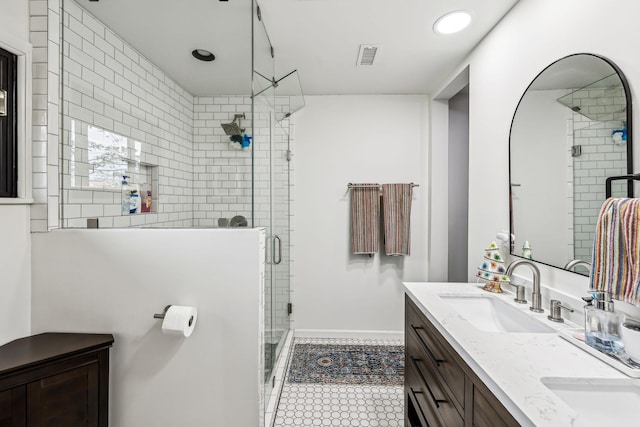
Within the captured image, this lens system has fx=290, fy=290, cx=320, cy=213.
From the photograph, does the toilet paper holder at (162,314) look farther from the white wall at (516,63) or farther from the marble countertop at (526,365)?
the white wall at (516,63)

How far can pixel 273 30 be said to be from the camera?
6.25ft

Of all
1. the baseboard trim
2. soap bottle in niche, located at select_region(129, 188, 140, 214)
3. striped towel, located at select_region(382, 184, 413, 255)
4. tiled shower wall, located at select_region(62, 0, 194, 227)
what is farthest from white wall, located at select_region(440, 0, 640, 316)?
soap bottle in niche, located at select_region(129, 188, 140, 214)

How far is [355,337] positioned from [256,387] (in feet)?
5.55

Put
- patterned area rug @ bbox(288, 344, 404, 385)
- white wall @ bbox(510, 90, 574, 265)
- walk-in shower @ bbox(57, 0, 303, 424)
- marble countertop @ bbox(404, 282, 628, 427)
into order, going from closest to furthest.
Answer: marble countertop @ bbox(404, 282, 628, 427) → white wall @ bbox(510, 90, 574, 265) → walk-in shower @ bbox(57, 0, 303, 424) → patterned area rug @ bbox(288, 344, 404, 385)

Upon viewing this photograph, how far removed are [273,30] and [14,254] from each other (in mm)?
1883

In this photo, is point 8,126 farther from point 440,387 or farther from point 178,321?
point 440,387

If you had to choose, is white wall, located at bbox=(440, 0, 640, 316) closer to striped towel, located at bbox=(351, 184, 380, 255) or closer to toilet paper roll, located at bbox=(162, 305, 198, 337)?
striped towel, located at bbox=(351, 184, 380, 255)

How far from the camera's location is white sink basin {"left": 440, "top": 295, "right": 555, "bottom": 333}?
132cm

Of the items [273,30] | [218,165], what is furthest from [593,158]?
[273,30]

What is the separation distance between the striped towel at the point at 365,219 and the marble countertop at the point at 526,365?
5.33 ft

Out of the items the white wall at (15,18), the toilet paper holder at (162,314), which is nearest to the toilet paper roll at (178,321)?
the toilet paper holder at (162,314)

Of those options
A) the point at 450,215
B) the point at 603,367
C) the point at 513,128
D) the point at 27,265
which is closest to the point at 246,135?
the point at 27,265

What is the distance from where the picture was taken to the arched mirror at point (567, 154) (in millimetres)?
1079

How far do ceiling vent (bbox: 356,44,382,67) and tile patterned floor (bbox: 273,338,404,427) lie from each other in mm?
2477
